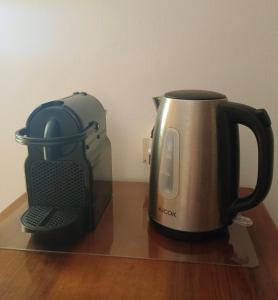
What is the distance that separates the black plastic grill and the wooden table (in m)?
0.10

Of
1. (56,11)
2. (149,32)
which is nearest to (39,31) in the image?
(56,11)

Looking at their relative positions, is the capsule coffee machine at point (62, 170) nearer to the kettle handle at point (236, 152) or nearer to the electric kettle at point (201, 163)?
the electric kettle at point (201, 163)

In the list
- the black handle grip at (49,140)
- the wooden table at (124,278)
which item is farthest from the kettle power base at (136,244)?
the black handle grip at (49,140)

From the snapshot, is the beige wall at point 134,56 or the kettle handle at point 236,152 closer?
the kettle handle at point 236,152

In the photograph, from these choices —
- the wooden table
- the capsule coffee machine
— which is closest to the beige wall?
the capsule coffee machine

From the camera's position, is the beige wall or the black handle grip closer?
the black handle grip

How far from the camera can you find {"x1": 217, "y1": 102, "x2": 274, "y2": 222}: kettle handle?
18.7 inches

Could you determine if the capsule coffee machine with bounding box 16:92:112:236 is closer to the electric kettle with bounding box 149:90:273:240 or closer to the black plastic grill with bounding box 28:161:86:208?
the black plastic grill with bounding box 28:161:86:208

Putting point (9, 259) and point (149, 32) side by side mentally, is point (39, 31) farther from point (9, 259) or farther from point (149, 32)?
point (9, 259)

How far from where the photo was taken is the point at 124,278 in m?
0.46

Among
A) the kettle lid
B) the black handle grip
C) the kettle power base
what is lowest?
the kettle power base

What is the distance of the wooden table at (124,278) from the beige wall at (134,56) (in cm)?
39

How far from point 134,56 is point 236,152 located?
39cm

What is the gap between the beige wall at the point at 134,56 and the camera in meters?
0.73
